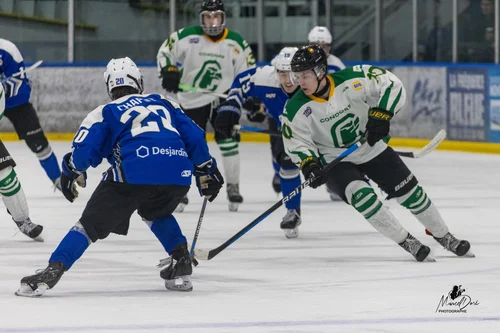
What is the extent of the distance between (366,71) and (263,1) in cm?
719

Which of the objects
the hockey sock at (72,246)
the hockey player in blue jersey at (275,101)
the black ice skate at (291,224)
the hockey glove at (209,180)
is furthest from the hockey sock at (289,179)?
the hockey sock at (72,246)

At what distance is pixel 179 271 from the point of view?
457 centimetres

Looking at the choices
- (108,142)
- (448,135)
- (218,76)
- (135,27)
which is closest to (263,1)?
(135,27)

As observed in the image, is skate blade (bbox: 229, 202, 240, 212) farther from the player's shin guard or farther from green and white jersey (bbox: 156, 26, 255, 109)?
the player's shin guard

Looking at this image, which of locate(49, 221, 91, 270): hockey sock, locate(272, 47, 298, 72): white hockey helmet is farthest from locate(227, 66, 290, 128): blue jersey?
locate(49, 221, 91, 270): hockey sock

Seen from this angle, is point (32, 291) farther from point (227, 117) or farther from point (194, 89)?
point (194, 89)

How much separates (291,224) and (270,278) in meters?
1.26

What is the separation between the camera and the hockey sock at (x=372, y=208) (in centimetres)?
522

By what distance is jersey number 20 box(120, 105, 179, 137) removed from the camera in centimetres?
449

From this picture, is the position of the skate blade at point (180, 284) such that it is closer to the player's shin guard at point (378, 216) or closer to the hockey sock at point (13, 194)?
the player's shin guard at point (378, 216)

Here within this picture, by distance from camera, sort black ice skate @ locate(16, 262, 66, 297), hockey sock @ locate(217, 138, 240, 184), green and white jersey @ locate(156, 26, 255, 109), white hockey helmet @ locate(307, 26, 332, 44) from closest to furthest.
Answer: black ice skate @ locate(16, 262, 66, 297), hockey sock @ locate(217, 138, 240, 184), green and white jersey @ locate(156, 26, 255, 109), white hockey helmet @ locate(307, 26, 332, 44)

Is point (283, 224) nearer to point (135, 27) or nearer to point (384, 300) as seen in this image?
point (384, 300)

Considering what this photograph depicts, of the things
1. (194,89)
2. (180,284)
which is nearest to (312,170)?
(180,284)

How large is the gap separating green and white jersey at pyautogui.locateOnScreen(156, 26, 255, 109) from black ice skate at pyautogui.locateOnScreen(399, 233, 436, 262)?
283cm
